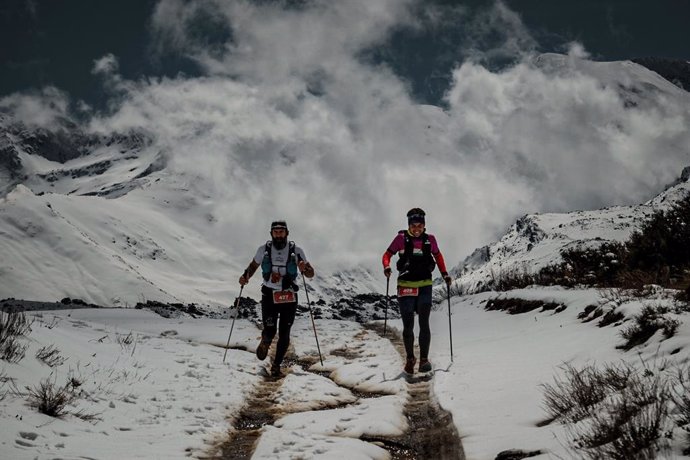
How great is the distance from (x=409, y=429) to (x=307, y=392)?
2487 millimetres

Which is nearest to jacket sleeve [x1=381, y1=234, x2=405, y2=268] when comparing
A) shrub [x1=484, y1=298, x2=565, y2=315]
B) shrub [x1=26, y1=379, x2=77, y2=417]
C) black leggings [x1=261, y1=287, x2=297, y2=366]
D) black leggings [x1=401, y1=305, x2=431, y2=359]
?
black leggings [x1=401, y1=305, x2=431, y2=359]

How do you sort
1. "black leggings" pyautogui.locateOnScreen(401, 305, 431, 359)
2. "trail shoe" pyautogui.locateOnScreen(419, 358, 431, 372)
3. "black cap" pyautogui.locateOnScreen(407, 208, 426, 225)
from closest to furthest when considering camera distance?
"trail shoe" pyautogui.locateOnScreen(419, 358, 431, 372), "black leggings" pyautogui.locateOnScreen(401, 305, 431, 359), "black cap" pyautogui.locateOnScreen(407, 208, 426, 225)

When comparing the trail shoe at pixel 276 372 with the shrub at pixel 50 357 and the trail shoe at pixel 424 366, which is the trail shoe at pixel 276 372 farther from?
the shrub at pixel 50 357

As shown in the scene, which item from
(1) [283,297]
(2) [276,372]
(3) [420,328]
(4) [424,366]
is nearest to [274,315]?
(1) [283,297]

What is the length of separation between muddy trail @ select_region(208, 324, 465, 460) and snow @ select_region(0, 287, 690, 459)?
11 centimetres

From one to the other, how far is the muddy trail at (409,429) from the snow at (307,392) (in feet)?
0.36

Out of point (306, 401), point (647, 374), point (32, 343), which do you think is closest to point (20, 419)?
point (32, 343)

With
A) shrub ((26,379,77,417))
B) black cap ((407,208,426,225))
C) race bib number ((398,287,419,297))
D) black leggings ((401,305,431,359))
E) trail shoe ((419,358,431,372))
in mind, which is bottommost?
shrub ((26,379,77,417))

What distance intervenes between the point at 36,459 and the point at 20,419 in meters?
0.83

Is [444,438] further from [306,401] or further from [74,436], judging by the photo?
[74,436]

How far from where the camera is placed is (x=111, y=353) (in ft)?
26.6

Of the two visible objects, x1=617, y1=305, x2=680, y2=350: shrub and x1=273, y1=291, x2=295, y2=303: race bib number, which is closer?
x1=617, y1=305, x2=680, y2=350: shrub

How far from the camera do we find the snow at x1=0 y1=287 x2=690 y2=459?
14.7 ft

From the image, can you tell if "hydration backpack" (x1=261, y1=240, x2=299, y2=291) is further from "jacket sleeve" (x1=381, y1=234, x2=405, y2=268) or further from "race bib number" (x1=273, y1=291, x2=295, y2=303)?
"jacket sleeve" (x1=381, y1=234, x2=405, y2=268)
